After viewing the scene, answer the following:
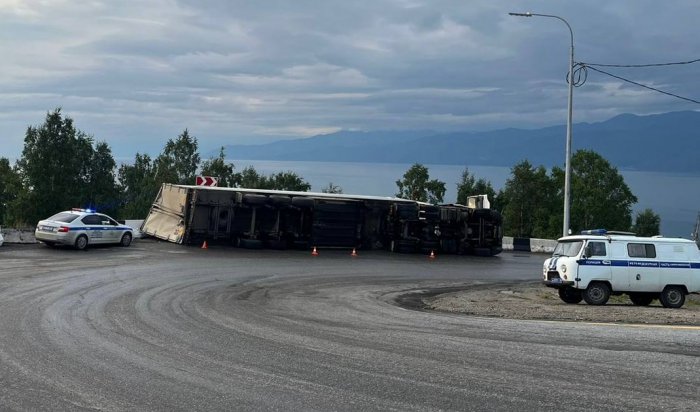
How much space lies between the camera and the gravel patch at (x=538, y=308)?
48.5 feet

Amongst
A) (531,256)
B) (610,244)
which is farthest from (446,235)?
(610,244)

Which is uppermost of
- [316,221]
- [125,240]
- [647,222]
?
[647,222]

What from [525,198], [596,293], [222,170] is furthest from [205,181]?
[525,198]

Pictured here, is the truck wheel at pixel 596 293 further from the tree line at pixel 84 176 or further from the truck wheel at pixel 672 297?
the tree line at pixel 84 176

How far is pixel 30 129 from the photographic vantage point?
79312 mm

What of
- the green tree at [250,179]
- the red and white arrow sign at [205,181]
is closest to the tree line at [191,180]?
the green tree at [250,179]

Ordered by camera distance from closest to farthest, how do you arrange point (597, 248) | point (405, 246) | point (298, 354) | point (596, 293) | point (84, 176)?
1. point (298, 354)
2. point (596, 293)
3. point (597, 248)
4. point (405, 246)
5. point (84, 176)

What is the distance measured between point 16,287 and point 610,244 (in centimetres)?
1508

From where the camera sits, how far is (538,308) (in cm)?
1647

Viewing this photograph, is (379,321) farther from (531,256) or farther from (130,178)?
(130,178)

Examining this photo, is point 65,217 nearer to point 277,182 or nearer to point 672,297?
point 672,297

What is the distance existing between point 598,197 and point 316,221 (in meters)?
71.2

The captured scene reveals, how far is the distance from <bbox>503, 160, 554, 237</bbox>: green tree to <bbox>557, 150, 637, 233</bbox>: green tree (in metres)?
5.20

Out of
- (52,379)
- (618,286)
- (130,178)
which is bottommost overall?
(52,379)
